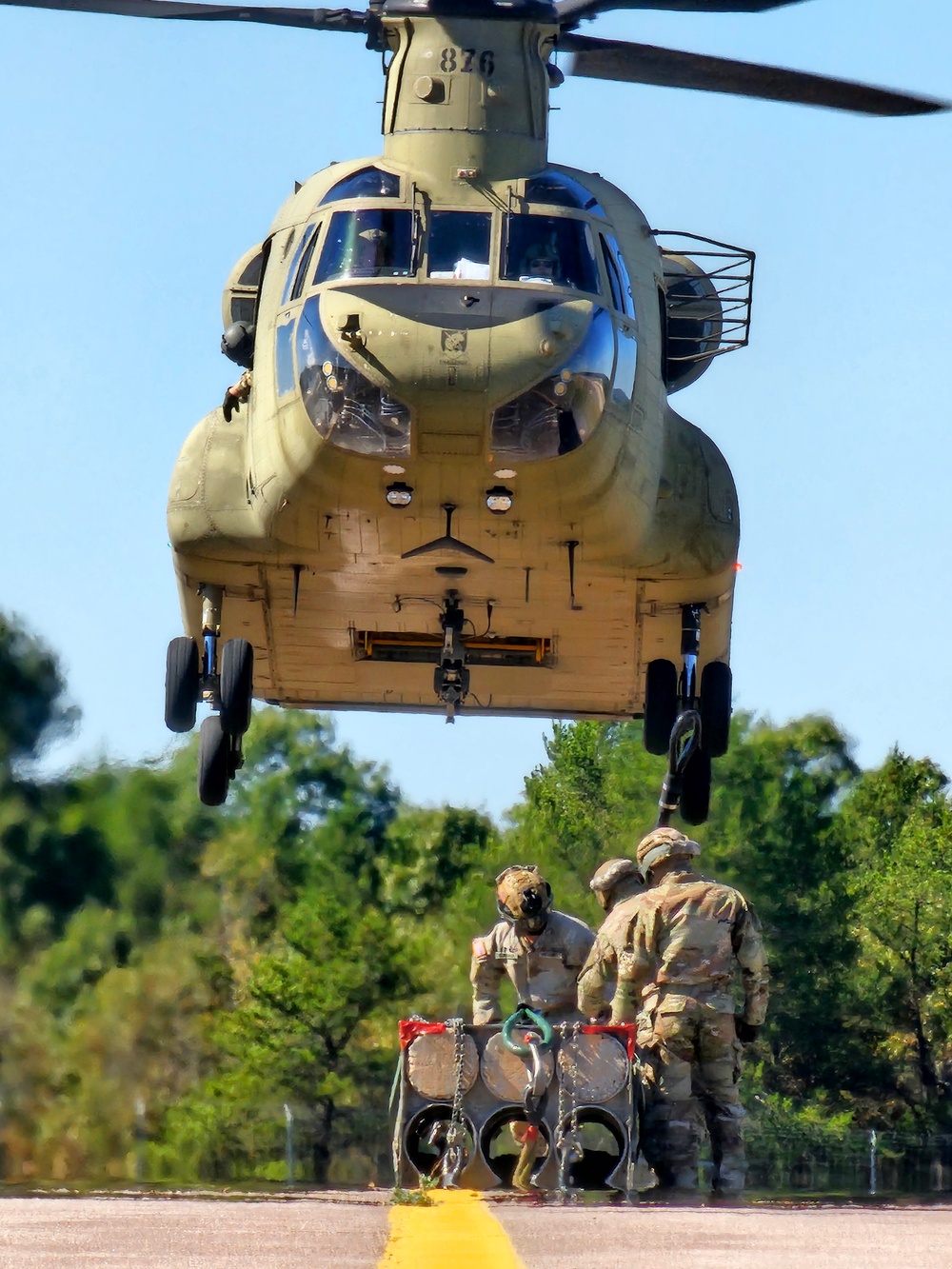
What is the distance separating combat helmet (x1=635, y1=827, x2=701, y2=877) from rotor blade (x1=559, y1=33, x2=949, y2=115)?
6817 mm

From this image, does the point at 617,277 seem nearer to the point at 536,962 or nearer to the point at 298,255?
the point at 298,255

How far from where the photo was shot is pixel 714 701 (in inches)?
637

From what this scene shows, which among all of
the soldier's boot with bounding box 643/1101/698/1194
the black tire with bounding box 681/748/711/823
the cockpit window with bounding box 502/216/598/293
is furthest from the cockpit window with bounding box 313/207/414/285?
the soldier's boot with bounding box 643/1101/698/1194

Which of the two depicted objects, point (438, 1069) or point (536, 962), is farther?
point (536, 962)

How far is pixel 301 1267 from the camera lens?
5.79 metres

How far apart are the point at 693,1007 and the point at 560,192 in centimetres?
557

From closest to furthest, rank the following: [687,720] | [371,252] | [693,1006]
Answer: [693,1006] < [371,252] < [687,720]

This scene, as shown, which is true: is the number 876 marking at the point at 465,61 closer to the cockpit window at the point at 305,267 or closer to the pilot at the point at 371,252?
the cockpit window at the point at 305,267

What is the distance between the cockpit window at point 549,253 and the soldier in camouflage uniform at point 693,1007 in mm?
4011

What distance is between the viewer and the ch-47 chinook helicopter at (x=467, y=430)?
13047 mm

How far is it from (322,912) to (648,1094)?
15156mm

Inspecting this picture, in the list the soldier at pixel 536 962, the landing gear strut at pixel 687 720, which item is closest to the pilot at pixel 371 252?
the landing gear strut at pixel 687 720

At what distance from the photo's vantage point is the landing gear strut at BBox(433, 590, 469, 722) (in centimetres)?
1476

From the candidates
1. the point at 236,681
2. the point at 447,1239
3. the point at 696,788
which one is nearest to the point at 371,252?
the point at 236,681
